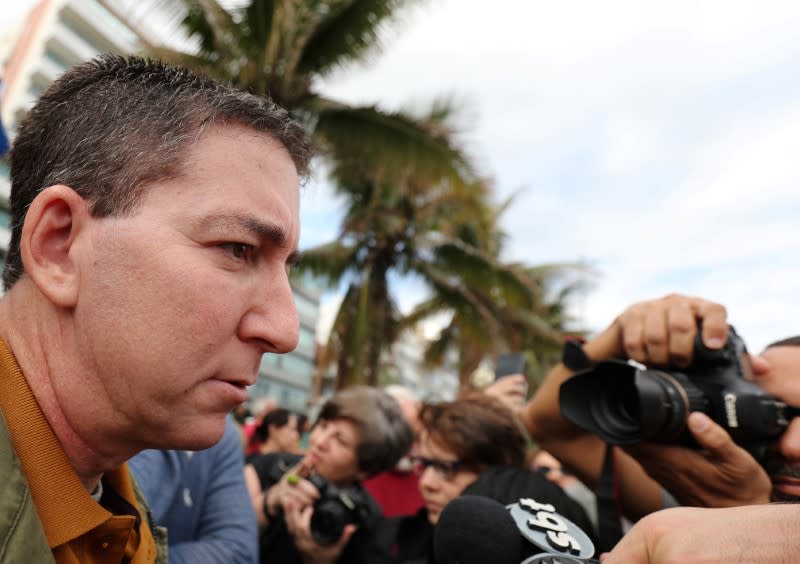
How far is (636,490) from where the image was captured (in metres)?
1.94

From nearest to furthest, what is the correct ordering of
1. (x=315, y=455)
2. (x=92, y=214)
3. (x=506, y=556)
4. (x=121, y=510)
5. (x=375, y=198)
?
1. (x=506, y=556)
2. (x=92, y=214)
3. (x=121, y=510)
4. (x=315, y=455)
5. (x=375, y=198)

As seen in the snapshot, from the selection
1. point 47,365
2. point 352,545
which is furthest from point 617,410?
point 352,545

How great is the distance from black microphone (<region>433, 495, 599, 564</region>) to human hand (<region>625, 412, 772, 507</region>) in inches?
21.1

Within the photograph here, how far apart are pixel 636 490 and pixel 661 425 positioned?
0.61 m

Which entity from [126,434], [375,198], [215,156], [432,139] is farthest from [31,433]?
[375,198]

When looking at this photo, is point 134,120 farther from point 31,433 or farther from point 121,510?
point 121,510

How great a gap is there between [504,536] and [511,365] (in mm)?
2001

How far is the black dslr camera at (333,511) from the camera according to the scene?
8.34 ft

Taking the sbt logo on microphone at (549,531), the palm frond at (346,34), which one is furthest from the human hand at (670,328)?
the palm frond at (346,34)

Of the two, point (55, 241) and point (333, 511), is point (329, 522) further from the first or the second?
point (55, 241)

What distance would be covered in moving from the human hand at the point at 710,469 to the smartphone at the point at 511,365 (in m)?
1.38

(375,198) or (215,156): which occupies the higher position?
(375,198)

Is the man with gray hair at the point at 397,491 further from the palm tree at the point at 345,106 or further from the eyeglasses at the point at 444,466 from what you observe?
the palm tree at the point at 345,106

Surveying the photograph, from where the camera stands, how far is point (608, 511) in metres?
1.66
